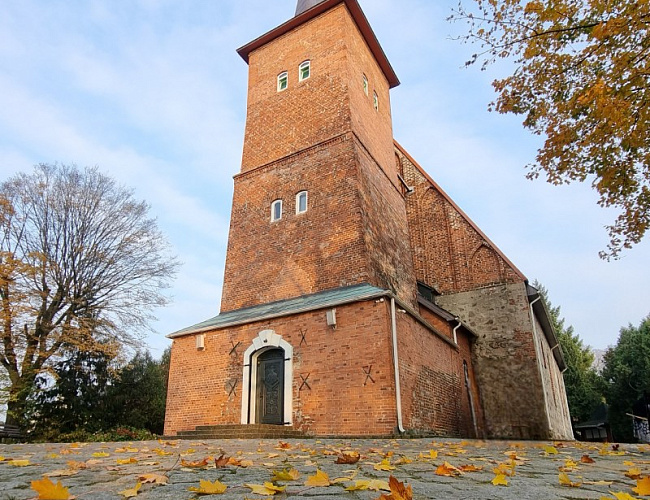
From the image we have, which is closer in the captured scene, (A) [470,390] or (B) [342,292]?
(B) [342,292]

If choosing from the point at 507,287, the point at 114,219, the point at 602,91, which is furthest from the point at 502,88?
the point at 114,219

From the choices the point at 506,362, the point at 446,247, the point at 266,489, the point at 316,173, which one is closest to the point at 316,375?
the point at 316,173

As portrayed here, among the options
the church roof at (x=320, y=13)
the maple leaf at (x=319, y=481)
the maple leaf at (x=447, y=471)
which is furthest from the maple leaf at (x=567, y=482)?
the church roof at (x=320, y=13)

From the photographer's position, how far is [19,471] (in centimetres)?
329

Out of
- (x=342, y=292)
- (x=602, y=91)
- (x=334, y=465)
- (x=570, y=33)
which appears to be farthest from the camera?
(x=342, y=292)

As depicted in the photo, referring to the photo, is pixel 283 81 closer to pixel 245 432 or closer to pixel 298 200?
pixel 298 200

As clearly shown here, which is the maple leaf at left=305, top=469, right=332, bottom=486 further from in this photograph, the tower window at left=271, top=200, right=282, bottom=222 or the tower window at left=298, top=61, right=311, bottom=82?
the tower window at left=298, top=61, right=311, bottom=82

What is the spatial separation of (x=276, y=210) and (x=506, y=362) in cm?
943

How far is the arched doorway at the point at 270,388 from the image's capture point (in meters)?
11.0

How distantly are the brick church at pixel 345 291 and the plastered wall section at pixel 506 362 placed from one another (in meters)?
0.05

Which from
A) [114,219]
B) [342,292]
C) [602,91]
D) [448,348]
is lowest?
[448,348]

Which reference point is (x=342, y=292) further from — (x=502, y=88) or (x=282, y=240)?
(x=502, y=88)

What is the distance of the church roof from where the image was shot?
17.4 m

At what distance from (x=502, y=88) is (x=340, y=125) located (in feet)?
24.4
